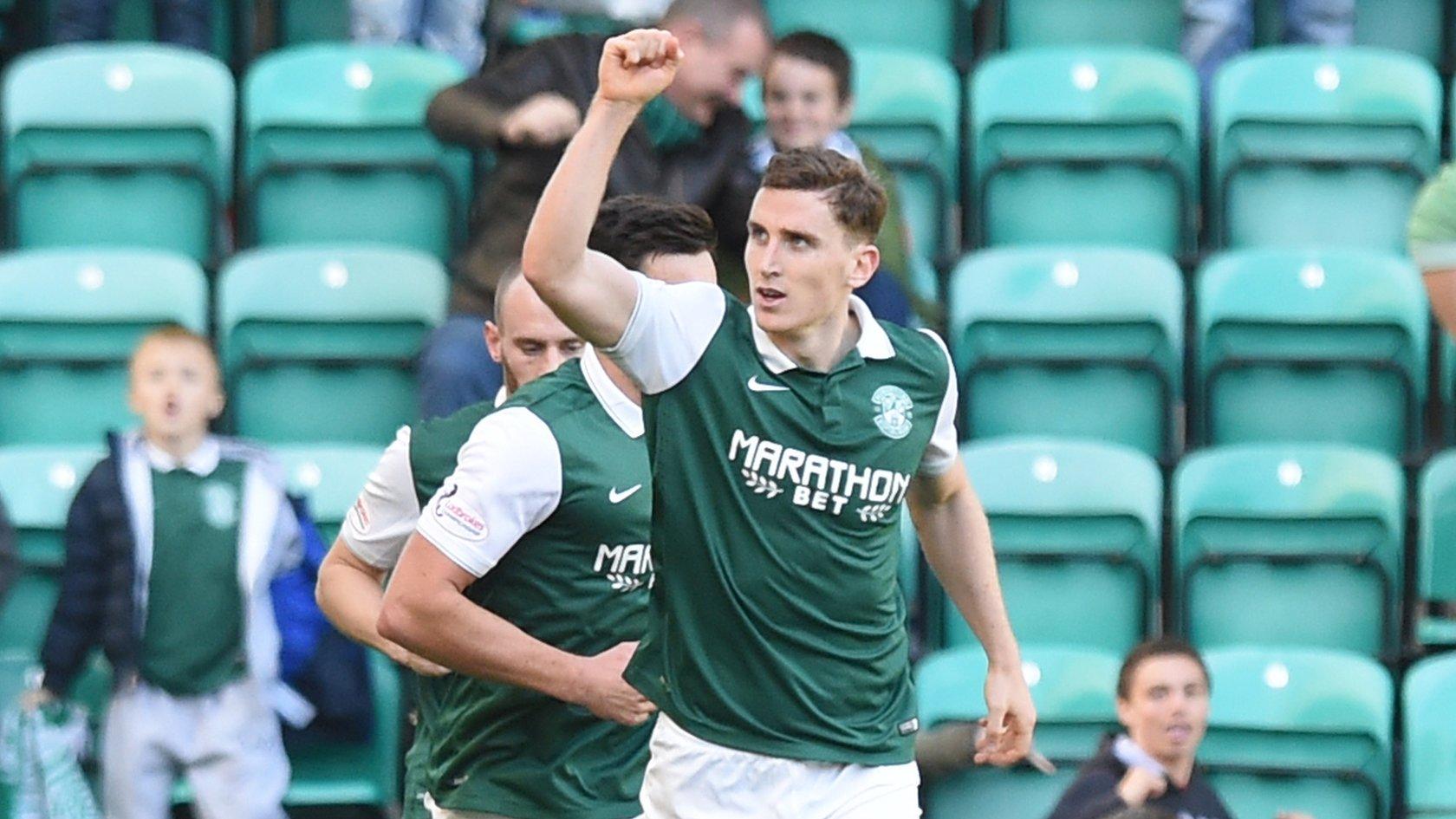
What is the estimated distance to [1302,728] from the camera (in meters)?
6.54

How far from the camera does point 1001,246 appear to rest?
8.12m

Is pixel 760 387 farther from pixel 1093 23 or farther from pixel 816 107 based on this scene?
pixel 1093 23

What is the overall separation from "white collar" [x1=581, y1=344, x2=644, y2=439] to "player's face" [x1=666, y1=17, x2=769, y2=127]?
109 inches

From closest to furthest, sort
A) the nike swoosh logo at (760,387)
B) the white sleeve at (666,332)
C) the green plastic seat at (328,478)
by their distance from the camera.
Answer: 1. the white sleeve at (666,332)
2. the nike swoosh logo at (760,387)
3. the green plastic seat at (328,478)

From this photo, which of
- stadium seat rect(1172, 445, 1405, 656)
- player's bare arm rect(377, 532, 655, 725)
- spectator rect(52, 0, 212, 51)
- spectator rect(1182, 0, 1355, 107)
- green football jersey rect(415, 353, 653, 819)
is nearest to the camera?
player's bare arm rect(377, 532, 655, 725)

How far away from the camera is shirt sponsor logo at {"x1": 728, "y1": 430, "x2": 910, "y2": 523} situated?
4.03 m

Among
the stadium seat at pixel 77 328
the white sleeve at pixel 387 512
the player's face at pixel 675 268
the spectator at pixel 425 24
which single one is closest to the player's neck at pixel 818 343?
the player's face at pixel 675 268

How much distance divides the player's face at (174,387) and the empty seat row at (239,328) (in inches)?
26.1

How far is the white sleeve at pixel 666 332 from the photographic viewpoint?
3.96 m

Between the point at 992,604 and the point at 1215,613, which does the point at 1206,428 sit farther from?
the point at 992,604

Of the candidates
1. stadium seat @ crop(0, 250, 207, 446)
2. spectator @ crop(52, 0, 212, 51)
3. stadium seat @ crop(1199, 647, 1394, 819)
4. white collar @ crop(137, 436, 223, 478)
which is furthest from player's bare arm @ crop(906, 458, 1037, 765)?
spectator @ crop(52, 0, 212, 51)

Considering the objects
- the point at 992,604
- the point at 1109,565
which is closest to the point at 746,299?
the point at 1109,565

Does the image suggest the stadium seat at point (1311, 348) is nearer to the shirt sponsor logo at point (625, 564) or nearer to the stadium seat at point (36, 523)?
the stadium seat at point (36, 523)

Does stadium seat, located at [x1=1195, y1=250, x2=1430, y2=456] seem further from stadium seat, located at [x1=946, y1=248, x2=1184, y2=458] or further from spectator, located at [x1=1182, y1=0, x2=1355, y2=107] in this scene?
spectator, located at [x1=1182, y1=0, x2=1355, y2=107]
